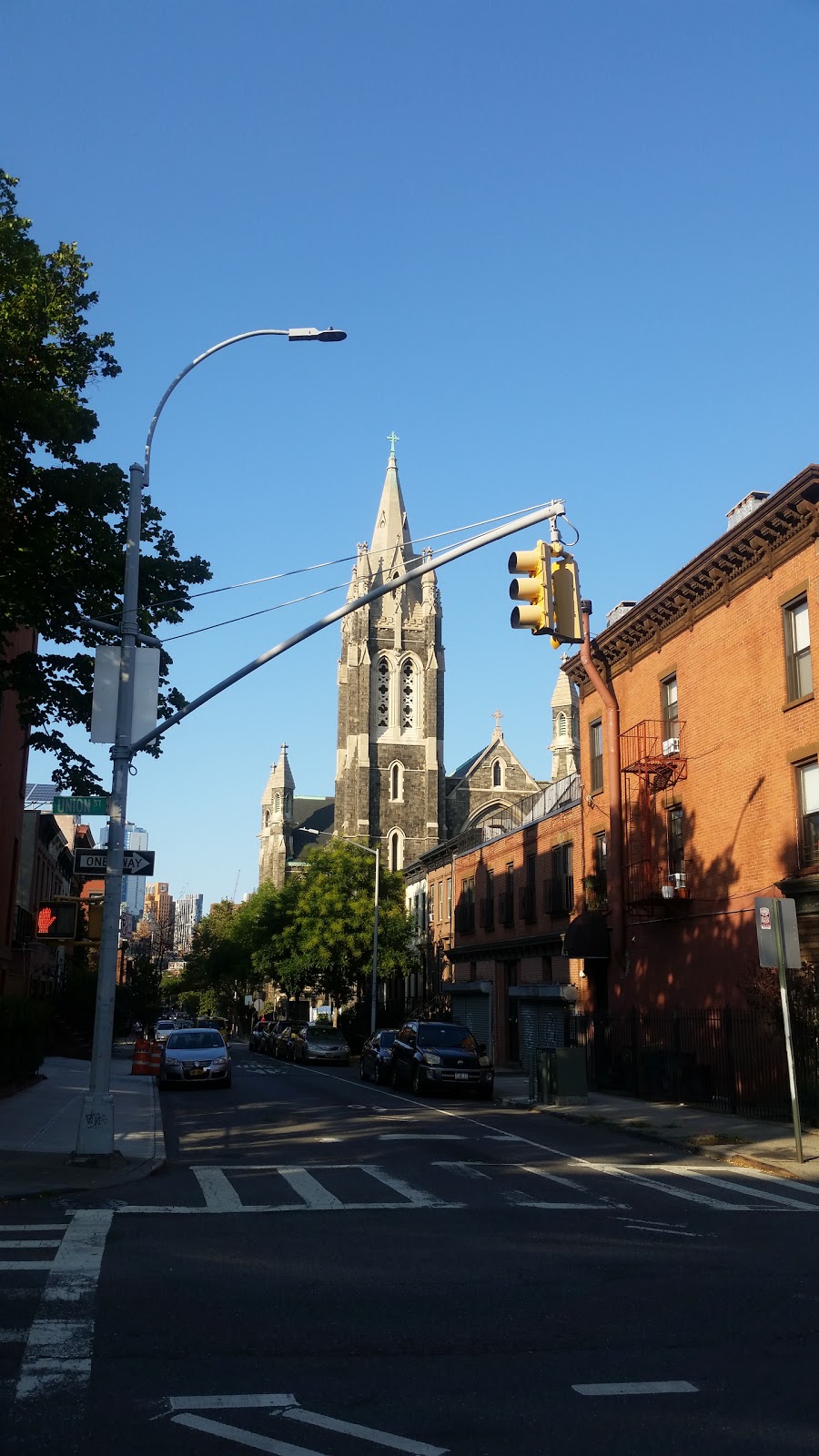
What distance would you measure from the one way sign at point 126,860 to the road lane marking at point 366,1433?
10687 mm

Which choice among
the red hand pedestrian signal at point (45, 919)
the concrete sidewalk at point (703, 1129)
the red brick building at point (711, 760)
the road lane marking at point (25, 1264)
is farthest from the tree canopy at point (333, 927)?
the road lane marking at point (25, 1264)

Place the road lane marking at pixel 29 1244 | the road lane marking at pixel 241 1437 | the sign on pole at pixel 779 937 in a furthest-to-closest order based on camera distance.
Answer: the sign on pole at pixel 779 937 → the road lane marking at pixel 29 1244 → the road lane marking at pixel 241 1437

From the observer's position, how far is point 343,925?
55531 millimetres

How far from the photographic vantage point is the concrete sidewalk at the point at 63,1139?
12992 millimetres

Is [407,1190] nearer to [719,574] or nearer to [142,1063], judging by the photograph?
[719,574]

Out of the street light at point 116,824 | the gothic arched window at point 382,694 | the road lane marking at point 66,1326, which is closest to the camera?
the road lane marking at point 66,1326

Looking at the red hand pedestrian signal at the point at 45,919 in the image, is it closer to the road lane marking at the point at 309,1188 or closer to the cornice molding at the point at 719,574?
the cornice molding at the point at 719,574

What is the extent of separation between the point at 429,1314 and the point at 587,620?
76.4 feet

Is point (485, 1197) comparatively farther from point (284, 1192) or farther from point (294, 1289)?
point (294, 1289)

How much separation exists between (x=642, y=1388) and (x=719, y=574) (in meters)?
20.6

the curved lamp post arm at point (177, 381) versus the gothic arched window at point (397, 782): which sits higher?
the gothic arched window at point (397, 782)

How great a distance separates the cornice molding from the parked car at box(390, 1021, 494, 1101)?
393 inches

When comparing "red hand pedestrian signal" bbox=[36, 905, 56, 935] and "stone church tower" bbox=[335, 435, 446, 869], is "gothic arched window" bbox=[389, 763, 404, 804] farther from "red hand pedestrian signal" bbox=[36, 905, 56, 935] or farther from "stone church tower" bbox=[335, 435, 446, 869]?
"red hand pedestrian signal" bbox=[36, 905, 56, 935]

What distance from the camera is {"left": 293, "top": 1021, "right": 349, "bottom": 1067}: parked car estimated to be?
4391 cm
